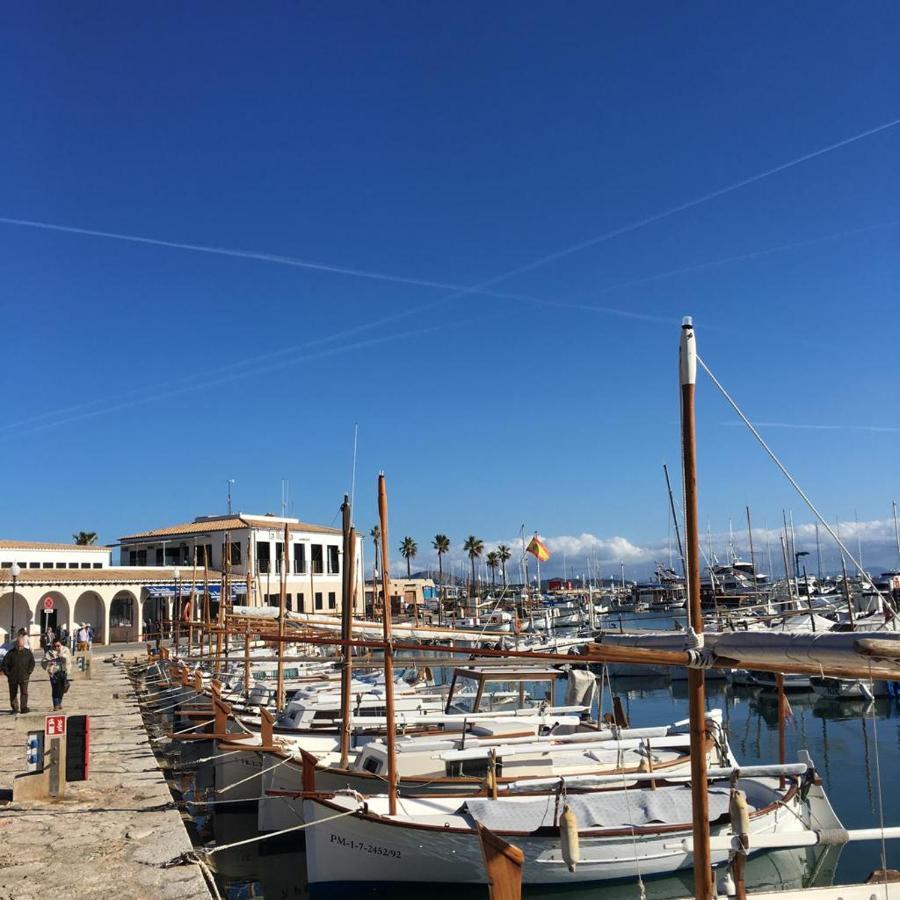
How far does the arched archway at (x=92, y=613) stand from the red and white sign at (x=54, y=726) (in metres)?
42.3

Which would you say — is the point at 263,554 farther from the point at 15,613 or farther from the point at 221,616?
the point at 221,616

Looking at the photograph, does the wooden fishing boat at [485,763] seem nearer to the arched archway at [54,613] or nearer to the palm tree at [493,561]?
the arched archway at [54,613]

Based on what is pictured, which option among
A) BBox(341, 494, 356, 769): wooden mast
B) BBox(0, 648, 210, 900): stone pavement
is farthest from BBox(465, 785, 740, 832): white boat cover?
BBox(0, 648, 210, 900): stone pavement

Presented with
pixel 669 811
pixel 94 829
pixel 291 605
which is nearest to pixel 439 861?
pixel 669 811

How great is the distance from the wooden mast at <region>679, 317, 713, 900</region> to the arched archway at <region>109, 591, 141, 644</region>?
51609 mm

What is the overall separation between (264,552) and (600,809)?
173 ft

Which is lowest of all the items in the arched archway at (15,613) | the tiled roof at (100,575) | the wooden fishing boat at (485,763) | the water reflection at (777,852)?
the water reflection at (777,852)

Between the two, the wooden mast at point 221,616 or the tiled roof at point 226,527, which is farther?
the tiled roof at point 226,527

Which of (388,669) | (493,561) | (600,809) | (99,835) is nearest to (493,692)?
(388,669)

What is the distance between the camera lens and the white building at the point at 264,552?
62.1 meters

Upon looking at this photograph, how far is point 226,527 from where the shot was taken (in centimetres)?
6294

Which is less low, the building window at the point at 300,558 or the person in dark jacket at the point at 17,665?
the building window at the point at 300,558

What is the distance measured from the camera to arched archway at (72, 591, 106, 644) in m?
53.1

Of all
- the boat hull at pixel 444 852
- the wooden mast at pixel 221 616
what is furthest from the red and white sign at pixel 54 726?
the wooden mast at pixel 221 616
